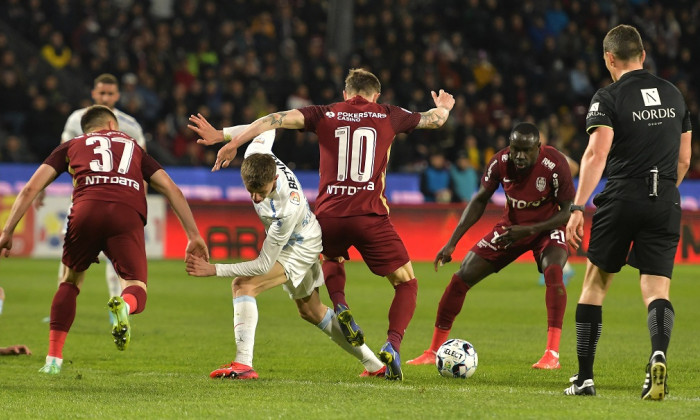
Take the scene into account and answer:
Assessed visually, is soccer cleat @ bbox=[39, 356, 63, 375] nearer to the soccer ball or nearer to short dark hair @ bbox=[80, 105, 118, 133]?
short dark hair @ bbox=[80, 105, 118, 133]

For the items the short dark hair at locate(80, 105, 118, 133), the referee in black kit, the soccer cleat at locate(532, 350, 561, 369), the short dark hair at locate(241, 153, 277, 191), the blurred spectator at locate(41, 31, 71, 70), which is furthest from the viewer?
the blurred spectator at locate(41, 31, 71, 70)

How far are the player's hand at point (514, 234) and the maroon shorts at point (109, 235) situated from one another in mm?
2904

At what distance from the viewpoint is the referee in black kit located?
22.3 ft

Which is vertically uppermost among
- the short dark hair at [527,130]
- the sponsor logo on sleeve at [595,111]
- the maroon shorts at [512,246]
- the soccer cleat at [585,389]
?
the sponsor logo on sleeve at [595,111]

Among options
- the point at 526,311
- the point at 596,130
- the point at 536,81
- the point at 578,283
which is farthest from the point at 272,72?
the point at 596,130

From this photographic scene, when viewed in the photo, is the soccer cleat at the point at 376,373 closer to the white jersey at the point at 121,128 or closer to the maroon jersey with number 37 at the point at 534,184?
the maroon jersey with number 37 at the point at 534,184

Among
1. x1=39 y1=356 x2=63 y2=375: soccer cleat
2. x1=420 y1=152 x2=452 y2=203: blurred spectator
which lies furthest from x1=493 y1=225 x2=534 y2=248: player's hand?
x1=420 y1=152 x2=452 y2=203: blurred spectator

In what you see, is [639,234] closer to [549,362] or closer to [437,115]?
[549,362]

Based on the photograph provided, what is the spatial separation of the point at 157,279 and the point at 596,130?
10868 mm

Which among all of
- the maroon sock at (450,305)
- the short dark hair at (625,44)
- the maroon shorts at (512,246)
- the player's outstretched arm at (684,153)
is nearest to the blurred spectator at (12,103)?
the maroon sock at (450,305)

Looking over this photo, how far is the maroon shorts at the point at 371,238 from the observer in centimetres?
815

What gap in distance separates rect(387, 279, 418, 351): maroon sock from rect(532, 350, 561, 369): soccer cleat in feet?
4.04

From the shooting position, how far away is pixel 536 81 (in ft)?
85.9

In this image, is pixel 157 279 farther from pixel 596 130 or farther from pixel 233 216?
pixel 596 130
